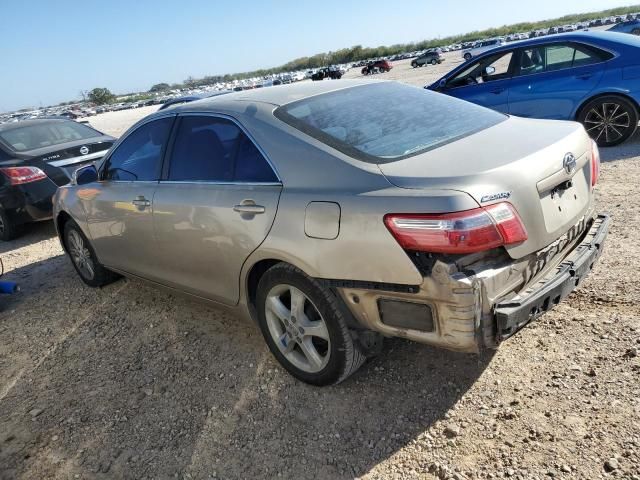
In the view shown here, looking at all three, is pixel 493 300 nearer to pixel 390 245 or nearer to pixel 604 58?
pixel 390 245

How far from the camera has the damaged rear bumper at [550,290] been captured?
223 centimetres

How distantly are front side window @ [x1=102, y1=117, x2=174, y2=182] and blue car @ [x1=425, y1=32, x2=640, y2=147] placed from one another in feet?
18.1

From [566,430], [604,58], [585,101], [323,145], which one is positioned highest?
[323,145]

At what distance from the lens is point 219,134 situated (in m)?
3.21

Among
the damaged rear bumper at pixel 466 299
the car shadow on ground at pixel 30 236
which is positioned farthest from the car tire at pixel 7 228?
the damaged rear bumper at pixel 466 299

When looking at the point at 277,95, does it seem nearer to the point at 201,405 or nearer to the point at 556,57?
the point at 201,405

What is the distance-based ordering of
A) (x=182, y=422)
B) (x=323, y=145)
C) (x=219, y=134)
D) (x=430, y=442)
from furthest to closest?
(x=219, y=134), (x=182, y=422), (x=323, y=145), (x=430, y=442)

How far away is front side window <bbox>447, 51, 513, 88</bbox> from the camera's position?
7.67 m

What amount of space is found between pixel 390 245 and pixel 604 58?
6301 millimetres

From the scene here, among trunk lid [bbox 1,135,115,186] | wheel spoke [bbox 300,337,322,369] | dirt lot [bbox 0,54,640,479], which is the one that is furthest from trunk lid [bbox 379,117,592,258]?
trunk lid [bbox 1,135,115,186]

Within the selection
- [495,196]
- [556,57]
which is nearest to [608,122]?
[556,57]

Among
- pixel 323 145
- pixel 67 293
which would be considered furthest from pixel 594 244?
pixel 67 293

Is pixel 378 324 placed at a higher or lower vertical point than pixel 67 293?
higher

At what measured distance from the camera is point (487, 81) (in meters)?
7.77
